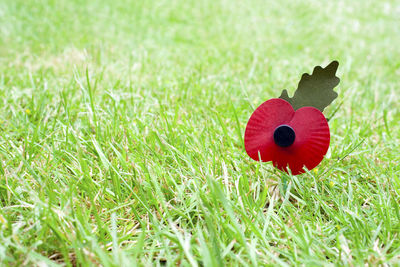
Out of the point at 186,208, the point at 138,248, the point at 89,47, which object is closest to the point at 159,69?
the point at 89,47

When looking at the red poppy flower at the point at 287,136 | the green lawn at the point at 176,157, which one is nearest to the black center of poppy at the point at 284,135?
the red poppy flower at the point at 287,136

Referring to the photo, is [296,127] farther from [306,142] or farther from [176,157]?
[176,157]

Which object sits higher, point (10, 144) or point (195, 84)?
point (195, 84)

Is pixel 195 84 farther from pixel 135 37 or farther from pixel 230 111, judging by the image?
pixel 135 37

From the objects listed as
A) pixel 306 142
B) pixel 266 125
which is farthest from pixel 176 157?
pixel 306 142

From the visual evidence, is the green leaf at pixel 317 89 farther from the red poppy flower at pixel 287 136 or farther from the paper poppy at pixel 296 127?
the red poppy flower at pixel 287 136

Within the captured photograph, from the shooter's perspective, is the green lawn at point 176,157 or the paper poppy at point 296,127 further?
the paper poppy at point 296,127
